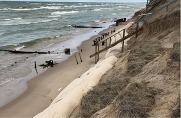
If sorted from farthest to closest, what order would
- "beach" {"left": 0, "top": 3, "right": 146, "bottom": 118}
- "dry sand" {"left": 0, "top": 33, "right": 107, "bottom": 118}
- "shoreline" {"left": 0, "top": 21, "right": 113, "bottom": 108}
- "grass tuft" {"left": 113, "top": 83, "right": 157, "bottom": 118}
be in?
"shoreline" {"left": 0, "top": 21, "right": 113, "bottom": 108}
"beach" {"left": 0, "top": 3, "right": 146, "bottom": 118}
"dry sand" {"left": 0, "top": 33, "right": 107, "bottom": 118}
"grass tuft" {"left": 113, "top": 83, "right": 157, "bottom": 118}

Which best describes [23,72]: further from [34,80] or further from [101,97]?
[101,97]

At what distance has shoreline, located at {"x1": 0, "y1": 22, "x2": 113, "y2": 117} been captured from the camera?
1514 centimetres

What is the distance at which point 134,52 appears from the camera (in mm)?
13320

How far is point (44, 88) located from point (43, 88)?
0.23 ft

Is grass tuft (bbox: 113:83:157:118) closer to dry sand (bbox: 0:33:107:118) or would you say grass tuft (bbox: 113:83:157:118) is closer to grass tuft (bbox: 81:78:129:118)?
grass tuft (bbox: 81:78:129:118)

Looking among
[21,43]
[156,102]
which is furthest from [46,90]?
[21,43]

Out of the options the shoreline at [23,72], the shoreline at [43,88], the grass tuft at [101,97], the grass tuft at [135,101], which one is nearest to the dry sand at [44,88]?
the shoreline at [43,88]

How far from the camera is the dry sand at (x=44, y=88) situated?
595 inches

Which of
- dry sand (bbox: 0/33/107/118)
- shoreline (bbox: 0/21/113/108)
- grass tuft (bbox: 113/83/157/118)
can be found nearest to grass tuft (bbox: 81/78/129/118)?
grass tuft (bbox: 113/83/157/118)

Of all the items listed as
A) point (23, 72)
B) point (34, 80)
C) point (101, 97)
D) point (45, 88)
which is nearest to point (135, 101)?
point (101, 97)

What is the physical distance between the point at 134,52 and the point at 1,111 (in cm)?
800

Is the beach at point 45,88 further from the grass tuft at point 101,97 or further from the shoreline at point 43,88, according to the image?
the grass tuft at point 101,97

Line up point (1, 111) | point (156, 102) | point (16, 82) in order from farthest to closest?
point (16, 82)
point (1, 111)
point (156, 102)

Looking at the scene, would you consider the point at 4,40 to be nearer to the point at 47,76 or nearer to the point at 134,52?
the point at 47,76
